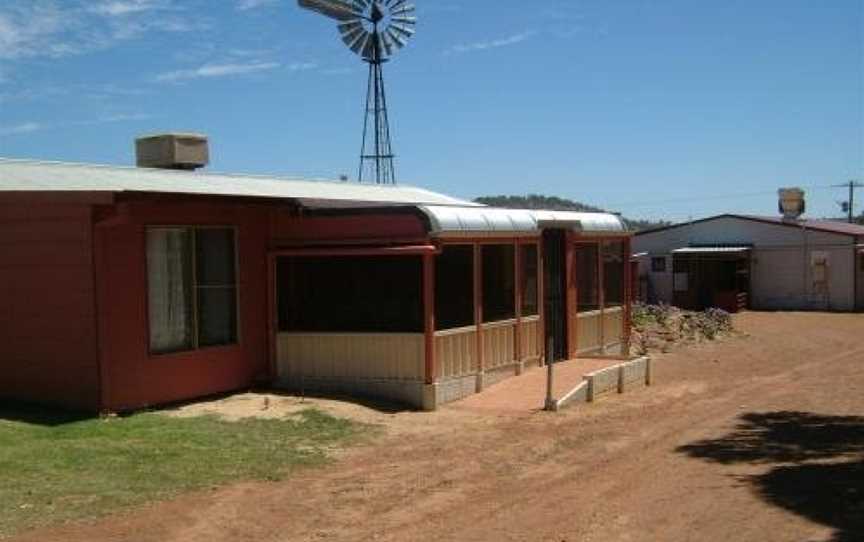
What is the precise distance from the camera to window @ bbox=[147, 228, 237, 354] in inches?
491

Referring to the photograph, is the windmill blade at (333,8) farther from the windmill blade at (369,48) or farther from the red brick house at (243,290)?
the red brick house at (243,290)

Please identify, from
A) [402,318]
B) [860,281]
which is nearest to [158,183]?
[402,318]

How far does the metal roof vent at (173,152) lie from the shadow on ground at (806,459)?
10.0 m

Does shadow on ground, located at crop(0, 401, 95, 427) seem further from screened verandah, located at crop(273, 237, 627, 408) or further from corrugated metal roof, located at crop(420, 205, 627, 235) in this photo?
corrugated metal roof, located at crop(420, 205, 627, 235)

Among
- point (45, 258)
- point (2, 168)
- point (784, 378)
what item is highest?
point (2, 168)

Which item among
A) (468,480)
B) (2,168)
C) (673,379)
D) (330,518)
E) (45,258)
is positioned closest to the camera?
(330,518)

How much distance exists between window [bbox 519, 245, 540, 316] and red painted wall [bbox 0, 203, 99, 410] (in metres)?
6.81

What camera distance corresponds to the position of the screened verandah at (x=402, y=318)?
1335 cm

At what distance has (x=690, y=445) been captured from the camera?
10.7 m

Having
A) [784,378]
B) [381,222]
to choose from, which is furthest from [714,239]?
[381,222]

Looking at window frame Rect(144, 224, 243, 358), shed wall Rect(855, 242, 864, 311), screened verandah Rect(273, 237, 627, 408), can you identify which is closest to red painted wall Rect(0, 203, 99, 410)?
window frame Rect(144, 224, 243, 358)

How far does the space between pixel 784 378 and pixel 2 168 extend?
13.4m

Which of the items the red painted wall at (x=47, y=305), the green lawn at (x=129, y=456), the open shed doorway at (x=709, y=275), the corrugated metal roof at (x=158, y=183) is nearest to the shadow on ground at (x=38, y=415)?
the green lawn at (x=129, y=456)

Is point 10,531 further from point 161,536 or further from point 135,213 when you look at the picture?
point 135,213
